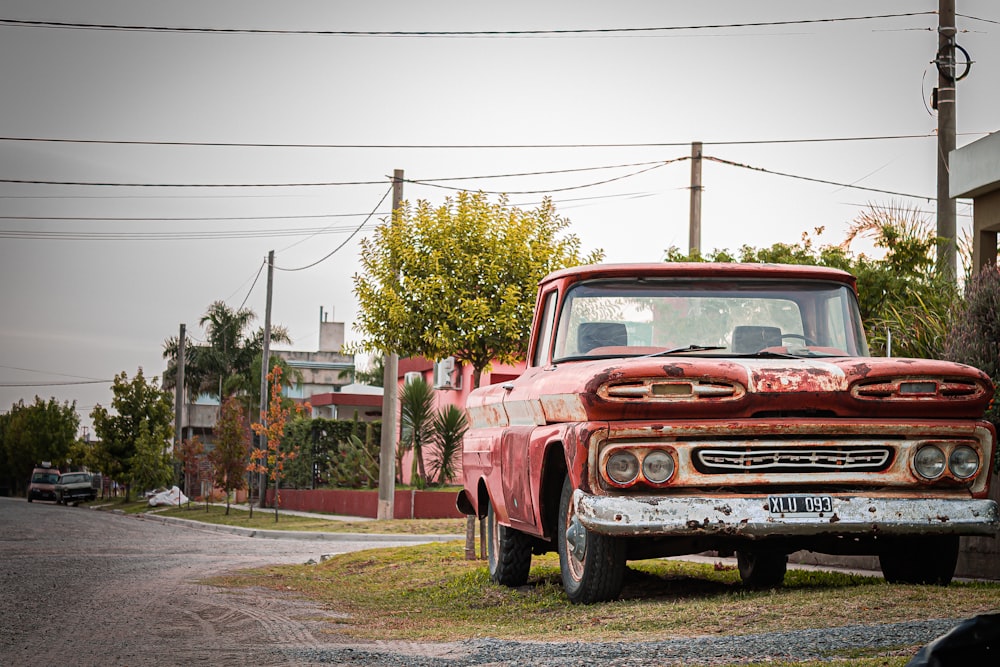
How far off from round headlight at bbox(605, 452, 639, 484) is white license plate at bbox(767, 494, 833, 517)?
829 mm

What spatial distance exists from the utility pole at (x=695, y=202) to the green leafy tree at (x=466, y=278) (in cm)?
725

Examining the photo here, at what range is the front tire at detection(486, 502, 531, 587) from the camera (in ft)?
35.5

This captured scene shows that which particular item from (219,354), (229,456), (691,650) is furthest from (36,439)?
(691,650)

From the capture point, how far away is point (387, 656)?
286 inches

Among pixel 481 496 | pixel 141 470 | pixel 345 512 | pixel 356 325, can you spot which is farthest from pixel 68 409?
pixel 481 496

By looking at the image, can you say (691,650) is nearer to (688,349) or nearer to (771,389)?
(771,389)

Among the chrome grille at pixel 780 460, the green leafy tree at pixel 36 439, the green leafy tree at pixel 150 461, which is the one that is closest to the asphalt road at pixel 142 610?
the chrome grille at pixel 780 460

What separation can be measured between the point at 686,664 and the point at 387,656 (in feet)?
6.29

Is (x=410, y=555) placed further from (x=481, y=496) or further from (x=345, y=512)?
(x=345, y=512)

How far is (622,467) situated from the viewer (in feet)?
24.9

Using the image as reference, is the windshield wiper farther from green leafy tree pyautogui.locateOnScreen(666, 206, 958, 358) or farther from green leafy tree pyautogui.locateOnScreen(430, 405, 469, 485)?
green leafy tree pyautogui.locateOnScreen(430, 405, 469, 485)

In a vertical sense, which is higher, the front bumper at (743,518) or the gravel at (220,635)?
the front bumper at (743,518)

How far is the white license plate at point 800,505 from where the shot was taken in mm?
7484

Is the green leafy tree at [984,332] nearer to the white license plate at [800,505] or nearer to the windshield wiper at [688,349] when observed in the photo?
the windshield wiper at [688,349]
